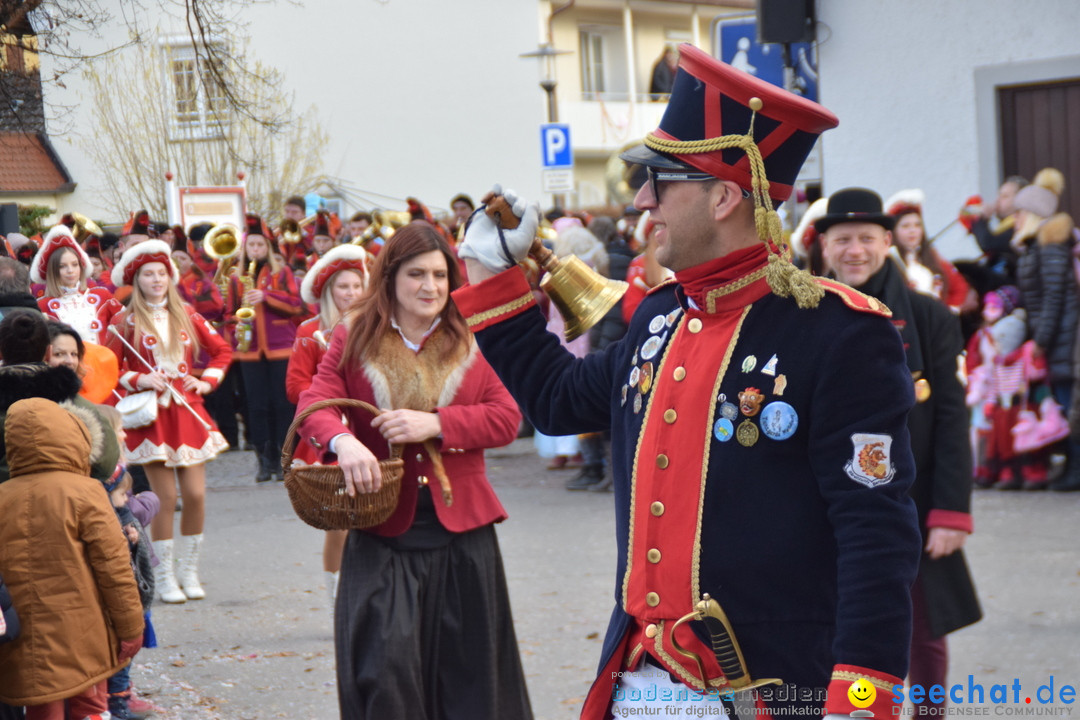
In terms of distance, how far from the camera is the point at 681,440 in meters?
2.68

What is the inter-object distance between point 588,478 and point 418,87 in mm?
20992

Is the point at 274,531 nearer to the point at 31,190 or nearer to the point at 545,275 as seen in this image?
the point at 545,275

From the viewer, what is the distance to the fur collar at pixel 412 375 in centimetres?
476

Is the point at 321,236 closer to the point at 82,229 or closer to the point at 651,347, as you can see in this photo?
the point at 82,229

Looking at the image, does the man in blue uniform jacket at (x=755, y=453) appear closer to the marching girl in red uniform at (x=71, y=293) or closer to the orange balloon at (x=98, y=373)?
the orange balloon at (x=98, y=373)

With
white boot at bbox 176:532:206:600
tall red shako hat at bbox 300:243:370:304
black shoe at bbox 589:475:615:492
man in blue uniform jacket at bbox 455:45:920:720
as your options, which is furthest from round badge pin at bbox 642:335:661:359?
black shoe at bbox 589:475:615:492

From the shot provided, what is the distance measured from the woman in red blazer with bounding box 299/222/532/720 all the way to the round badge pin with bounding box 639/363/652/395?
1732 mm

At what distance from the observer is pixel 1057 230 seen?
9188mm

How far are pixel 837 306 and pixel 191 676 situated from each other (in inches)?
188

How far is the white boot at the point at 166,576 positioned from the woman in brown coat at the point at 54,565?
10.7 ft

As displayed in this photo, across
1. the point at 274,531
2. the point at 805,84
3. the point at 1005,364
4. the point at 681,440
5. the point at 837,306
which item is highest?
the point at 805,84

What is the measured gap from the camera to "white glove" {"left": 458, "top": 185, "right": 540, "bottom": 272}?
9.74 feet

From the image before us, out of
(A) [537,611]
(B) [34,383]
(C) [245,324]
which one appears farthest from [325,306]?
(C) [245,324]

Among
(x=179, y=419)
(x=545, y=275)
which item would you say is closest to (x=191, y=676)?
(x=179, y=419)
